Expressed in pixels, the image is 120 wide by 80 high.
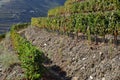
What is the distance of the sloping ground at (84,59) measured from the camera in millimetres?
33406

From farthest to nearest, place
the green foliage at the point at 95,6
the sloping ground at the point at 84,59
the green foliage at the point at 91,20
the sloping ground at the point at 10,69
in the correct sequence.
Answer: the green foliage at the point at 95,6
the green foliage at the point at 91,20
the sloping ground at the point at 84,59
the sloping ground at the point at 10,69

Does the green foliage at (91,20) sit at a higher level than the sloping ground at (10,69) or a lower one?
higher

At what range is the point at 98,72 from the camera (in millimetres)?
33938

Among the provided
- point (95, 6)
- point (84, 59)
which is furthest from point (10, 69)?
point (95, 6)

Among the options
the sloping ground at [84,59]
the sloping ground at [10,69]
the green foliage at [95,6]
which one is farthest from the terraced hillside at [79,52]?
the sloping ground at [10,69]

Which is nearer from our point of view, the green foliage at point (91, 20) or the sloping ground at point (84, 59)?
the sloping ground at point (84, 59)

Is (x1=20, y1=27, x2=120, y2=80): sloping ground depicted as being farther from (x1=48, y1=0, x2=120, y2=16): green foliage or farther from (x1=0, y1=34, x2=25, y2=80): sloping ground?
(x1=48, y1=0, x2=120, y2=16): green foliage

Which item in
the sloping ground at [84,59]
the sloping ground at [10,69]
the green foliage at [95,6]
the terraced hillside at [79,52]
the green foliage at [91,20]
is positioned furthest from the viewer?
the green foliage at [95,6]

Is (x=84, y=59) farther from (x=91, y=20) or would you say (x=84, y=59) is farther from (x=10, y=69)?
(x=10, y=69)

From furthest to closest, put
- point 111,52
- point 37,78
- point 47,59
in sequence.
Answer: point 47,59, point 111,52, point 37,78

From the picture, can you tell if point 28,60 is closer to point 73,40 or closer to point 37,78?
point 37,78

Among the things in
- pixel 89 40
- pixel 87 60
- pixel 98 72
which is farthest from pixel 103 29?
pixel 98 72

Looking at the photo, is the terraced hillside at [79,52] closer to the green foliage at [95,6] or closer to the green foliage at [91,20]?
the green foliage at [91,20]

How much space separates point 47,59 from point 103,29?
11407 millimetres
